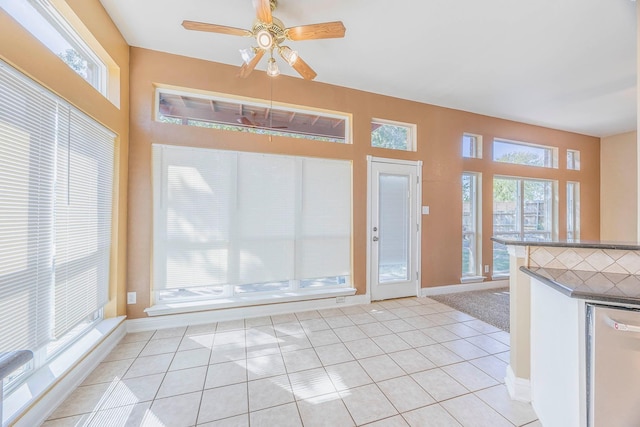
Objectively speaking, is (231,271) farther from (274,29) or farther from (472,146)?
(472,146)

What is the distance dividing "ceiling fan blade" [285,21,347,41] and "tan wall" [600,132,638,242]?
21.9 feet

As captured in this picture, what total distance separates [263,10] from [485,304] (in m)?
4.26

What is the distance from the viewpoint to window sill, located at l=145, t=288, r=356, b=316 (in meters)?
2.79

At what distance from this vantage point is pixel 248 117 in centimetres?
321

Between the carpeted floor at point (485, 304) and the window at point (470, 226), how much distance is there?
44 centimetres

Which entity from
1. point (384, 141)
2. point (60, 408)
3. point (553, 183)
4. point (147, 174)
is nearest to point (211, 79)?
point (147, 174)

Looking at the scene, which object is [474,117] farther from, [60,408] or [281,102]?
[60,408]

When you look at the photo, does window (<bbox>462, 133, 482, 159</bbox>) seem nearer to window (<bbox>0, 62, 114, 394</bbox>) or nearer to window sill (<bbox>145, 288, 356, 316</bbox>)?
window sill (<bbox>145, 288, 356, 316</bbox>)

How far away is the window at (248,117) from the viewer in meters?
2.95

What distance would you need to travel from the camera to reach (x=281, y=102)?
324 cm

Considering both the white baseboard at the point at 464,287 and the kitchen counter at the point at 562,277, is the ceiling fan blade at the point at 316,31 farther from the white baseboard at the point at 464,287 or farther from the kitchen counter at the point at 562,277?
the white baseboard at the point at 464,287

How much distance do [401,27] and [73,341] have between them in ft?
12.9

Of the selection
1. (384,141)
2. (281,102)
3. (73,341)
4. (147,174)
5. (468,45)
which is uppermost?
(468,45)

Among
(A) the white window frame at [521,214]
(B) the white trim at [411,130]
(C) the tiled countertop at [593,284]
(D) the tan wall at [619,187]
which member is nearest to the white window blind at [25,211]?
(C) the tiled countertop at [593,284]
